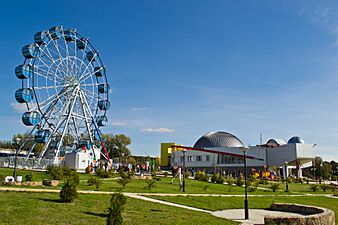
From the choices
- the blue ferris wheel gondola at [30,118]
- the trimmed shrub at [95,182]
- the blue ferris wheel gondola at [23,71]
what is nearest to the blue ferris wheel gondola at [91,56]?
the blue ferris wheel gondola at [23,71]

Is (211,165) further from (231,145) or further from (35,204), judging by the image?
(35,204)

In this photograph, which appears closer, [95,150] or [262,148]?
[95,150]

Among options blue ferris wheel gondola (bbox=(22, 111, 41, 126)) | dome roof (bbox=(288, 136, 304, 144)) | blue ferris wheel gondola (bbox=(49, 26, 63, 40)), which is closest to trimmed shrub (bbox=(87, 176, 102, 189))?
blue ferris wheel gondola (bbox=(22, 111, 41, 126))

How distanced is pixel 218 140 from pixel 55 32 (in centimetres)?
6206

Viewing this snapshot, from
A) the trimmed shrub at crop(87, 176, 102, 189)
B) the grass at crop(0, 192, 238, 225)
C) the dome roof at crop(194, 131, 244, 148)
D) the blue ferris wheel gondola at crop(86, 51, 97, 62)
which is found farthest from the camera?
the dome roof at crop(194, 131, 244, 148)

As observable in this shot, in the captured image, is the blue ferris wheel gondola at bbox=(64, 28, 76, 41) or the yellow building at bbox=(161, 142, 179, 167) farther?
the yellow building at bbox=(161, 142, 179, 167)

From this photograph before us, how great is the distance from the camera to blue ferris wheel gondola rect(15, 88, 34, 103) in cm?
4197

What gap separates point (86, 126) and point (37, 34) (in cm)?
1652

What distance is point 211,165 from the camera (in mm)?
88625

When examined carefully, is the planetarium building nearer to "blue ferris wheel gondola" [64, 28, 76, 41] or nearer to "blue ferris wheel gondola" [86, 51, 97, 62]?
"blue ferris wheel gondola" [86, 51, 97, 62]

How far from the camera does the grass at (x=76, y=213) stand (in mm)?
11117

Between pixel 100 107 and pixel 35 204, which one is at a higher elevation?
pixel 100 107

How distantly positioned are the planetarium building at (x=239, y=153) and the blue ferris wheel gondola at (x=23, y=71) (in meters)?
49.2

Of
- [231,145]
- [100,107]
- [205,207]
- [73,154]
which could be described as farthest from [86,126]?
[231,145]
